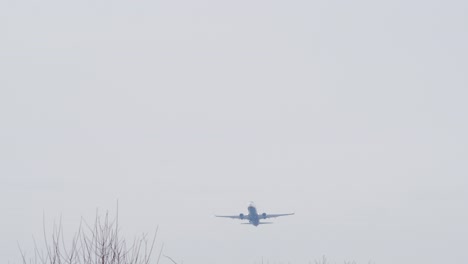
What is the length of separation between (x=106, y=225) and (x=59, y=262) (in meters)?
2.14

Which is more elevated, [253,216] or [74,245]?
[253,216]

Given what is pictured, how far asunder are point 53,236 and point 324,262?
55.7 feet

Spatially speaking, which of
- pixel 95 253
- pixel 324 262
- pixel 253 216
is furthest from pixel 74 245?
pixel 253 216

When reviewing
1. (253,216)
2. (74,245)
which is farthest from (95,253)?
(253,216)

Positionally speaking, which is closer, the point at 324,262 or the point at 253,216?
the point at 324,262

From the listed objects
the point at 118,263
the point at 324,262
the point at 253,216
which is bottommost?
the point at 118,263

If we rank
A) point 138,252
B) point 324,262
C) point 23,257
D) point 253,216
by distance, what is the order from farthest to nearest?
point 253,216 → point 324,262 → point 138,252 → point 23,257

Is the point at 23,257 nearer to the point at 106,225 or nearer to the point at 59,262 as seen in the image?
the point at 59,262

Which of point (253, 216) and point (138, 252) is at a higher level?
point (253, 216)

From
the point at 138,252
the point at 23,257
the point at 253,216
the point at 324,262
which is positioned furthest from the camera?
the point at 253,216

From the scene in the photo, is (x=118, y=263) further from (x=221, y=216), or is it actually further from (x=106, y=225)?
(x=221, y=216)

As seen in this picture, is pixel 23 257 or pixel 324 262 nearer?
pixel 23 257

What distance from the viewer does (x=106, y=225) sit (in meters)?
22.3

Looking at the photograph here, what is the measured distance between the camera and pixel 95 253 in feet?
69.4
